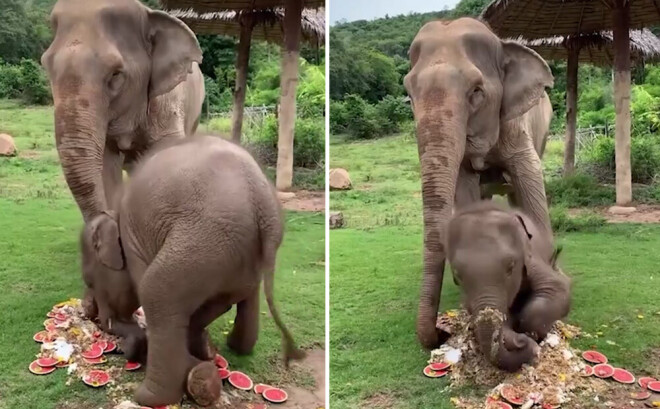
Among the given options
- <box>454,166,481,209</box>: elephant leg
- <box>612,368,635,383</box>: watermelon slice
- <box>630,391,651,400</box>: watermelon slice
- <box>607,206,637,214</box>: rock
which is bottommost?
<box>630,391,651,400</box>: watermelon slice

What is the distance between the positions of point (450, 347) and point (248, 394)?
0.51m

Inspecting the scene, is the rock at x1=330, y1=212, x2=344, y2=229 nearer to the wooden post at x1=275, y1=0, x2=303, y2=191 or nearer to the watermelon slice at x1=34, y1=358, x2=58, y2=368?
the wooden post at x1=275, y1=0, x2=303, y2=191

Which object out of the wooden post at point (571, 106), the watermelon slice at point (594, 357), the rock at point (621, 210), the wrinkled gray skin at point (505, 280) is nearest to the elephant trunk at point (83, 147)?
the wrinkled gray skin at point (505, 280)

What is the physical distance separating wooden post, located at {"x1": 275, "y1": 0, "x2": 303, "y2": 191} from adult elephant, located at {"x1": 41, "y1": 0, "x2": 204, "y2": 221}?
276mm

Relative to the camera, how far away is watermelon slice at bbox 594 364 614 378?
171cm

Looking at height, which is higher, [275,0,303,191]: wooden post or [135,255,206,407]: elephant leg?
[275,0,303,191]: wooden post

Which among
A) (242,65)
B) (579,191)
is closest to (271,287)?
(242,65)

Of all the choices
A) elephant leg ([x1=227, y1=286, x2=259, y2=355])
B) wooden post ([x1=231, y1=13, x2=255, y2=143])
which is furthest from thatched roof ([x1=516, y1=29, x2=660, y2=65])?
elephant leg ([x1=227, y1=286, x2=259, y2=355])

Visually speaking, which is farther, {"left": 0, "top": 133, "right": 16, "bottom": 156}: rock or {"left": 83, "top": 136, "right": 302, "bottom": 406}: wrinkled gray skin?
{"left": 0, "top": 133, "right": 16, "bottom": 156}: rock

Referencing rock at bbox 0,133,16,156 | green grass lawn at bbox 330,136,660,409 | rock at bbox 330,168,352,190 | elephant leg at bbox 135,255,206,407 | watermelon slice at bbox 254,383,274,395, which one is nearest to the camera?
elephant leg at bbox 135,255,206,407

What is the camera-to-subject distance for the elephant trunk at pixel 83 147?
150 cm

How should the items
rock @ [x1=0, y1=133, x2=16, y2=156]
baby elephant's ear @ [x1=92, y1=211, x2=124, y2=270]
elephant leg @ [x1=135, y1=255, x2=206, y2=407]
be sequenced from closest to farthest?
elephant leg @ [x1=135, y1=255, x2=206, y2=407], baby elephant's ear @ [x1=92, y1=211, x2=124, y2=270], rock @ [x1=0, y1=133, x2=16, y2=156]

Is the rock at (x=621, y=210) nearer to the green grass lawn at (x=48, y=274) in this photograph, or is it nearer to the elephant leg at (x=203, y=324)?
the green grass lawn at (x=48, y=274)

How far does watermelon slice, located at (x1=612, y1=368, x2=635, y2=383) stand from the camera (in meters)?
1.70
